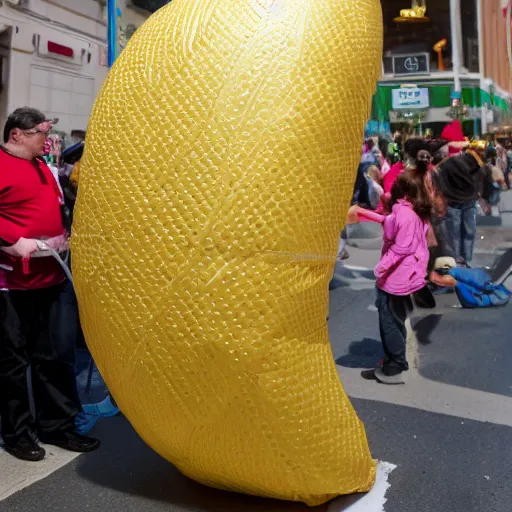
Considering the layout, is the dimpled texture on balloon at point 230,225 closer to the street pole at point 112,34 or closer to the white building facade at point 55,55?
the street pole at point 112,34

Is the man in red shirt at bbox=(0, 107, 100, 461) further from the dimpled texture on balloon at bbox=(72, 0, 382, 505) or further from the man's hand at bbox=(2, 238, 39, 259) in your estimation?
the dimpled texture on balloon at bbox=(72, 0, 382, 505)

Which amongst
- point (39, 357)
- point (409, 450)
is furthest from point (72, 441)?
point (409, 450)

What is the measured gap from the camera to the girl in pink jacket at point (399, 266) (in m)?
4.43

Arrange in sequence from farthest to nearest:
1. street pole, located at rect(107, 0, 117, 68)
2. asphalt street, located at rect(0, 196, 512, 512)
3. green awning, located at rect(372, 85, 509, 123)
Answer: green awning, located at rect(372, 85, 509, 123)
street pole, located at rect(107, 0, 117, 68)
asphalt street, located at rect(0, 196, 512, 512)

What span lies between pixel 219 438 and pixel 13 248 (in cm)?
138

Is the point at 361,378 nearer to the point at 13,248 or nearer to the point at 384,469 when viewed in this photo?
the point at 384,469

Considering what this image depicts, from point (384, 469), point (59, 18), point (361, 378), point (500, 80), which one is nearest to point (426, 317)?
point (361, 378)

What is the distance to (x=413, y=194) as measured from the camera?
14.7 ft

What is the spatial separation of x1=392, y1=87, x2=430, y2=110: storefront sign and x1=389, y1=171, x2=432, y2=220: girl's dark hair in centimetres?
1787

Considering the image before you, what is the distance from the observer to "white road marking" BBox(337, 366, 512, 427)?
382 centimetres

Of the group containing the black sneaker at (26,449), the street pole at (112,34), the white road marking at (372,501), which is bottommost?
the white road marking at (372,501)

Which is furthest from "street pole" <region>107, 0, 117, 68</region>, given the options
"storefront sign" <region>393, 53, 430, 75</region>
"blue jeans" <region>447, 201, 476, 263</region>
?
"storefront sign" <region>393, 53, 430, 75</region>

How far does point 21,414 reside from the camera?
3.28 metres

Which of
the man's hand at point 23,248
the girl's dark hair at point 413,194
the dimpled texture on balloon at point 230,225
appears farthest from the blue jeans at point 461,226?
the man's hand at point 23,248
